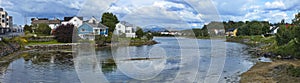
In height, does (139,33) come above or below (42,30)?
below

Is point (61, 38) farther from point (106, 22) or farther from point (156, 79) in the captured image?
point (156, 79)

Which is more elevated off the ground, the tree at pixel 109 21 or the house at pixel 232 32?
the tree at pixel 109 21

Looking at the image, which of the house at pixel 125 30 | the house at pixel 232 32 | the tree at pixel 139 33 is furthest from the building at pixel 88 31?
the house at pixel 232 32

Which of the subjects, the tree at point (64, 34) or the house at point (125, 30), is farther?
the house at point (125, 30)

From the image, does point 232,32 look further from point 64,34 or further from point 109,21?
point 64,34

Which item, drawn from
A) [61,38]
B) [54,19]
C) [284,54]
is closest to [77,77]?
[284,54]

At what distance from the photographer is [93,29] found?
171ft

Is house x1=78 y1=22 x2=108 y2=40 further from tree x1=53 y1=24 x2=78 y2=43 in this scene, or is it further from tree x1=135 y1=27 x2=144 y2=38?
tree x1=135 y1=27 x2=144 y2=38

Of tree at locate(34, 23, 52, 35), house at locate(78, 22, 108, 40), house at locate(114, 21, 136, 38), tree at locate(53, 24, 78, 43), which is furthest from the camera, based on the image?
house at locate(114, 21, 136, 38)

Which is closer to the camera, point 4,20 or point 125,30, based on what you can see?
point 125,30

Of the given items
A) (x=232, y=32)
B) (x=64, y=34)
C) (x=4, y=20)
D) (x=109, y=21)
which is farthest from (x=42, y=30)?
(x=232, y=32)

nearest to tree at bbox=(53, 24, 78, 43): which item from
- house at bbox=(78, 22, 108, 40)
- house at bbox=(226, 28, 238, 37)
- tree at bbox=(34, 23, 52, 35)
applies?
house at bbox=(78, 22, 108, 40)

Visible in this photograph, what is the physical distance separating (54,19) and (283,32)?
52937 millimetres

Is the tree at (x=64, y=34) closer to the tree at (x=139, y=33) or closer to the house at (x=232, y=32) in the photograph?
the tree at (x=139, y=33)
